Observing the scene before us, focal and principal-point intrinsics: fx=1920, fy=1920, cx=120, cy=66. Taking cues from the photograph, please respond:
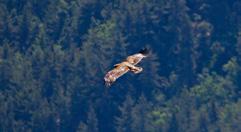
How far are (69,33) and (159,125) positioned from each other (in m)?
16.0

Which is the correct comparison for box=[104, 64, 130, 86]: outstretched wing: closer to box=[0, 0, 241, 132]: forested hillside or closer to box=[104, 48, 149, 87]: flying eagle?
box=[104, 48, 149, 87]: flying eagle

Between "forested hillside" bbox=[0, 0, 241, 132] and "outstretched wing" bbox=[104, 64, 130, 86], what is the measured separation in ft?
202

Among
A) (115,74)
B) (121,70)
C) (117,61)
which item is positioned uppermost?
(117,61)

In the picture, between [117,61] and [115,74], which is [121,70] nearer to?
[115,74]

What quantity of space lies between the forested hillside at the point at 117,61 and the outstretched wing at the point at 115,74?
202 ft

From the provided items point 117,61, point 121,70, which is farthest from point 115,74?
point 117,61

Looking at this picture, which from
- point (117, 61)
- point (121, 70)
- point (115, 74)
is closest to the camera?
point (115, 74)

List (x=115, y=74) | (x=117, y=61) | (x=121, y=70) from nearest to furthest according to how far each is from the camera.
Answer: (x=115, y=74), (x=121, y=70), (x=117, y=61)

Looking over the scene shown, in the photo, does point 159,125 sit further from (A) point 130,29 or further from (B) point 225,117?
(A) point 130,29

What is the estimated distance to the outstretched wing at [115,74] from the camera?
49969 millimetres

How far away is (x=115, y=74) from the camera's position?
50344 millimetres

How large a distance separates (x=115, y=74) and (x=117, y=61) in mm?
69908

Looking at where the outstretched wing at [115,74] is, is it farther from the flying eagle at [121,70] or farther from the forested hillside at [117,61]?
the forested hillside at [117,61]

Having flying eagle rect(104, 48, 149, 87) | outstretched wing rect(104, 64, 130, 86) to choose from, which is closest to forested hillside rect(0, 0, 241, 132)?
flying eagle rect(104, 48, 149, 87)
